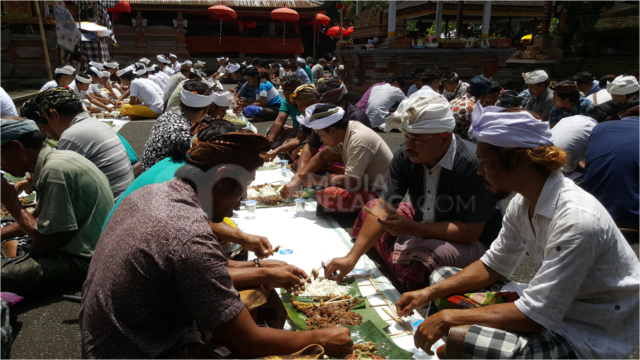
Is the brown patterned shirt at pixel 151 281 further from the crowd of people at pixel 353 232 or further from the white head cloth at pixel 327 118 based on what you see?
the white head cloth at pixel 327 118

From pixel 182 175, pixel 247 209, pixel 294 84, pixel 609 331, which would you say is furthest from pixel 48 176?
pixel 294 84

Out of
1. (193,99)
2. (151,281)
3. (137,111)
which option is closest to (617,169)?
(193,99)

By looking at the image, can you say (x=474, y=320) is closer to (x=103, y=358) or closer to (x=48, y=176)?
(x=103, y=358)

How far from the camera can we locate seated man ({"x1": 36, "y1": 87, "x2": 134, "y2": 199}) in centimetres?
319

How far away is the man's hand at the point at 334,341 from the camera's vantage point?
1700mm

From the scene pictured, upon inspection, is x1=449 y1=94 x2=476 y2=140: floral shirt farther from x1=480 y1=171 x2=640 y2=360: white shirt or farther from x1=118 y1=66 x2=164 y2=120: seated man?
x1=118 y1=66 x2=164 y2=120: seated man

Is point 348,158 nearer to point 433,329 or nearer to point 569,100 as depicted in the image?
point 433,329

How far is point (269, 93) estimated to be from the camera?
30.6 feet

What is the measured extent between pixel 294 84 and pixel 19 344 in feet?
16.1

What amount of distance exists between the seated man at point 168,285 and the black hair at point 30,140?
142 centimetres

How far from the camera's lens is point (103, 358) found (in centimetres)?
144

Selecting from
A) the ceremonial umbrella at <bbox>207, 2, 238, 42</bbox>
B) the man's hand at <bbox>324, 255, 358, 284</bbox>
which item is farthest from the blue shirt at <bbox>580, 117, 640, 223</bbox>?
the ceremonial umbrella at <bbox>207, 2, 238, 42</bbox>

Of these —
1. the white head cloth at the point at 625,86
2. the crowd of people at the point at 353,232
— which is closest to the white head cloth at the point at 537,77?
the white head cloth at the point at 625,86

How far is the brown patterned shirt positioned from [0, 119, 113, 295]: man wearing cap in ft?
4.01
